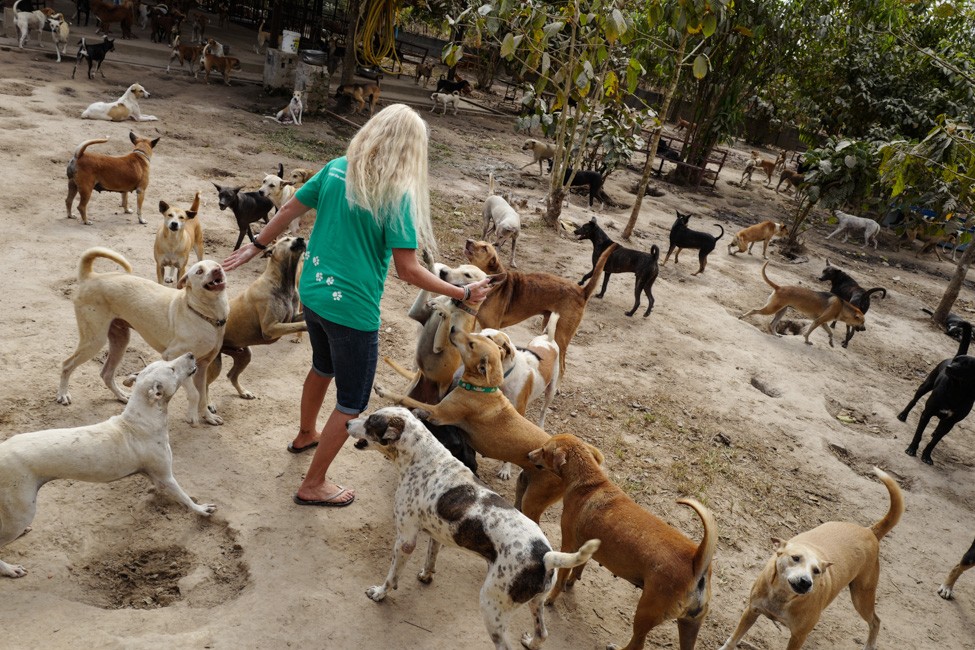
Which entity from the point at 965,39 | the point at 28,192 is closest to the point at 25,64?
the point at 28,192

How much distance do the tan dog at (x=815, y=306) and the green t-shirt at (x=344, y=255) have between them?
7171 millimetres

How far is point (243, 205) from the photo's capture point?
771cm

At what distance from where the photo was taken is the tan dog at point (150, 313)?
14.3ft

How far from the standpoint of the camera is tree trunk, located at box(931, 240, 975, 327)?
10.7m

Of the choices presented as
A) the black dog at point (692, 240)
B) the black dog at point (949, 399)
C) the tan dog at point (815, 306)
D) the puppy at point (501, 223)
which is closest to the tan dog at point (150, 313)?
the puppy at point (501, 223)

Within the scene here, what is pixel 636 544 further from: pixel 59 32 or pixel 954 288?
pixel 59 32

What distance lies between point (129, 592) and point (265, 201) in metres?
5.40

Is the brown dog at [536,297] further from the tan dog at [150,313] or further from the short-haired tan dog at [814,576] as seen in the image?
the short-haired tan dog at [814,576]

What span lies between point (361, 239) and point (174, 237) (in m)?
3.84

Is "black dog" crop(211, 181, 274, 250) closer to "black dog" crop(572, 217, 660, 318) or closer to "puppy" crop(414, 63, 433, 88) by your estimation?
"black dog" crop(572, 217, 660, 318)

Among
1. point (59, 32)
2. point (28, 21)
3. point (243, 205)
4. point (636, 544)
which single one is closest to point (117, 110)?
point (59, 32)

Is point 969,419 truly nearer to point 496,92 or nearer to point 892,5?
point 892,5

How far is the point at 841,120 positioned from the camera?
17891 mm

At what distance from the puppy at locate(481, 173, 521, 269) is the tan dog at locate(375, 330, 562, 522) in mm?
5415
